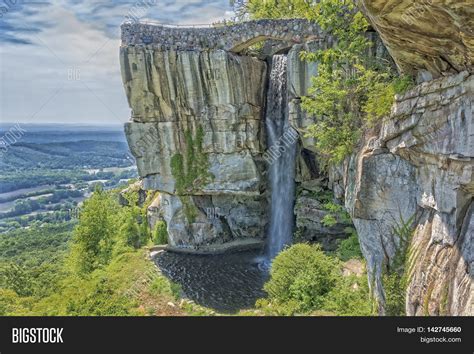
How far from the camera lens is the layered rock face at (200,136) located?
2094cm

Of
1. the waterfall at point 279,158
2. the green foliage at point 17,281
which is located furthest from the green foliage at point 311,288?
the green foliage at point 17,281

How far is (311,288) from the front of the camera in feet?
43.9

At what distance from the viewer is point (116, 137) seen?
70812 millimetres

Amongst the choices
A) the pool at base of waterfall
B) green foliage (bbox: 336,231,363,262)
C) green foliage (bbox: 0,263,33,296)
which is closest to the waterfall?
the pool at base of waterfall

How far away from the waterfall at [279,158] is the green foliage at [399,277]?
41.0ft

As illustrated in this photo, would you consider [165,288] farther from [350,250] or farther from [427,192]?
[427,192]

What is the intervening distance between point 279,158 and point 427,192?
14544 millimetres

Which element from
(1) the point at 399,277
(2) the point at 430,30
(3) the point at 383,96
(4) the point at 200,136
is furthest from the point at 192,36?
(1) the point at 399,277

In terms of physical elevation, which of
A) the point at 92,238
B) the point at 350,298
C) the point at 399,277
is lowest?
the point at 350,298

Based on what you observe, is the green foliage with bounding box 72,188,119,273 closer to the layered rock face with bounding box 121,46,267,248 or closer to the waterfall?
the layered rock face with bounding box 121,46,267,248

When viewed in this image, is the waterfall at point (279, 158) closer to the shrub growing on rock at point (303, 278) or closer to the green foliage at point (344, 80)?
the green foliage at point (344, 80)

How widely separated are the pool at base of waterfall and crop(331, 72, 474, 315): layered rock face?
7.52 m

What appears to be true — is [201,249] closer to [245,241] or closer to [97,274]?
[245,241]

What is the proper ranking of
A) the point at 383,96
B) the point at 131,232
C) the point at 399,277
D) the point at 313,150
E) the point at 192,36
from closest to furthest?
1. the point at 399,277
2. the point at 383,96
3. the point at 313,150
4. the point at 192,36
5. the point at 131,232
